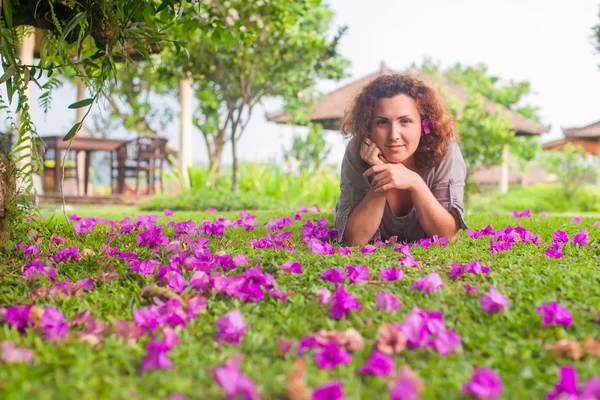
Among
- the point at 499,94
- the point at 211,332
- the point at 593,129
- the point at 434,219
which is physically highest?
the point at 499,94

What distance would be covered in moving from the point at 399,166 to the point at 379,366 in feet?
5.09

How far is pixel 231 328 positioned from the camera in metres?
1.42

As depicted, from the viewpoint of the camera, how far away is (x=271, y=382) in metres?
1.14

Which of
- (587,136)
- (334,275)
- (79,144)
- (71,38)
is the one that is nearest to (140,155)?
(79,144)

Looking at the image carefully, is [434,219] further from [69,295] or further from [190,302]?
[69,295]

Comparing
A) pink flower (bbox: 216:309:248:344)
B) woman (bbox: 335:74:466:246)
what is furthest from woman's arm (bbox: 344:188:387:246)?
pink flower (bbox: 216:309:248:344)

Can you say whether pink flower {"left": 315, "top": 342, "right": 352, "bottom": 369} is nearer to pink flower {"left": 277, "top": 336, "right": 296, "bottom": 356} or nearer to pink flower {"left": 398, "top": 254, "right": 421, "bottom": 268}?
pink flower {"left": 277, "top": 336, "right": 296, "bottom": 356}

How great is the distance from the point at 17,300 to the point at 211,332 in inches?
29.9

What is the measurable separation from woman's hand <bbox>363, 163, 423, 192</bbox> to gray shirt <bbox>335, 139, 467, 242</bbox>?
10.8 inches

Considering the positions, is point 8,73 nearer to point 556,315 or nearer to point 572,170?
point 556,315

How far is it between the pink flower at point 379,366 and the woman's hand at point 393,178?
4.67 ft

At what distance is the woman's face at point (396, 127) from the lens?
8.84 ft

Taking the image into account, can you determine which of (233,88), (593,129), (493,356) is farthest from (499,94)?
(493,356)

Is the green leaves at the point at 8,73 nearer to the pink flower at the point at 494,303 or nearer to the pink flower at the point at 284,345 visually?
the pink flower at the point at 284,345
